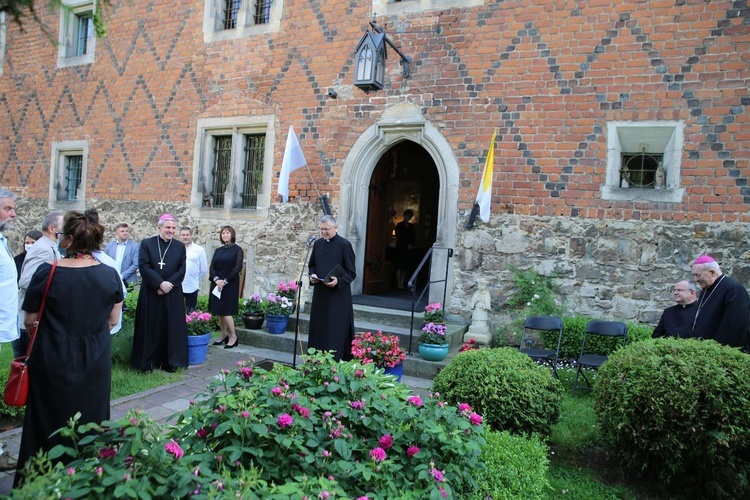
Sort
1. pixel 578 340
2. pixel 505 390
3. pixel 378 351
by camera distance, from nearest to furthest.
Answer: pixel 505 390, pixel 378 351, pixel 578 340

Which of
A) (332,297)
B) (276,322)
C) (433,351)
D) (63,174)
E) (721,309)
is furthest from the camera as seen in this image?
(63,174)

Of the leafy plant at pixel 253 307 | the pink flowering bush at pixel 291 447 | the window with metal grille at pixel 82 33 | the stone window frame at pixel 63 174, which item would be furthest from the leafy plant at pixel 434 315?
the window with metal grille at pixel 82 33

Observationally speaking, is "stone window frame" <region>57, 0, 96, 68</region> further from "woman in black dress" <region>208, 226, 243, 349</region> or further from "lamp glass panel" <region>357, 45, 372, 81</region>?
"woman in black dress" <region>208, 226, 243, 349</region>

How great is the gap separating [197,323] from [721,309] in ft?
19.2

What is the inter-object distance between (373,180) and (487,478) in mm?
7207

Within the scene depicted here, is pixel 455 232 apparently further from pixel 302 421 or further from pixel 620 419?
pixel 302 421

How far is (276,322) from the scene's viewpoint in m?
8.26

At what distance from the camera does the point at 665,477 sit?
381 centimetres

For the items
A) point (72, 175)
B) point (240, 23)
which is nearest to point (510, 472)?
point (240, 23)

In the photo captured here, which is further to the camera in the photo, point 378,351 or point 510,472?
A: point 378,351

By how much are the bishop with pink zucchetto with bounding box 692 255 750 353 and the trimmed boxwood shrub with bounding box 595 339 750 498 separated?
106 centimetres

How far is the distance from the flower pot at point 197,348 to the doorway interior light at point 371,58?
459 centimetres

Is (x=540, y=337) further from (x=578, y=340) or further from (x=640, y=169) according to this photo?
(x=640, y=169)

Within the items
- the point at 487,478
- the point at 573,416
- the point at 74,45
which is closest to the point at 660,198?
the point at 573,416
